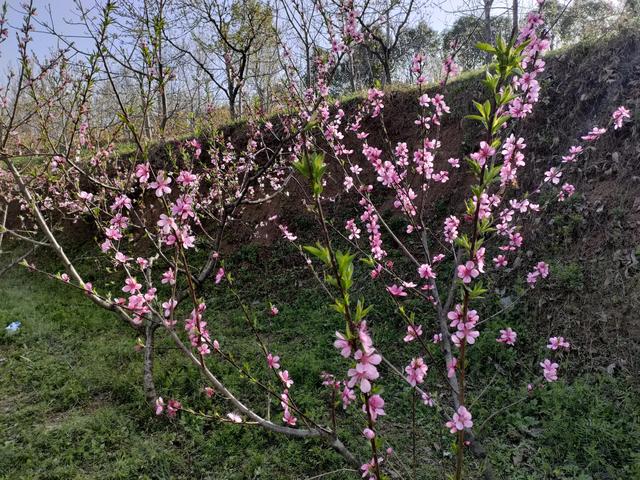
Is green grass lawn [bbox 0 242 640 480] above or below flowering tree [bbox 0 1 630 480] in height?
below

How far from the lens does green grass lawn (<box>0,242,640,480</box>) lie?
3.29 meters

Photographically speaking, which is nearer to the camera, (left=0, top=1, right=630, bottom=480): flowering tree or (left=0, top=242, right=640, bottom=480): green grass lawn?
(left=0, top=1, right=630, bottom=480): flowering tree

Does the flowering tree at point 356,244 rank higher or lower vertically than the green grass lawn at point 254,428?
higher

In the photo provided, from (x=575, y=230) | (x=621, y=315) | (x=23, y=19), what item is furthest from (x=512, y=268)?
(x=23, y=19)

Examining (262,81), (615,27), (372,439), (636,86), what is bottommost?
(372,439)

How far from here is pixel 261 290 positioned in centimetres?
741

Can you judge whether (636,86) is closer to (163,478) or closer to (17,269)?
(163,478)

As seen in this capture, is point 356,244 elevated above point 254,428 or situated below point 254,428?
above

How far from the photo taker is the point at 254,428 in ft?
12.6

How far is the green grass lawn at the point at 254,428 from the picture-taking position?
3295mm

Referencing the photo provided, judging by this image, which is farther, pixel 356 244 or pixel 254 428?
pixel 254 428

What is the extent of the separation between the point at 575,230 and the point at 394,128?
4.60 metres

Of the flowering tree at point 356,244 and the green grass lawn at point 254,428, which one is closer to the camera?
the flowering tree at point 356,244

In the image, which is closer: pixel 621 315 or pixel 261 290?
pixel 621 315
